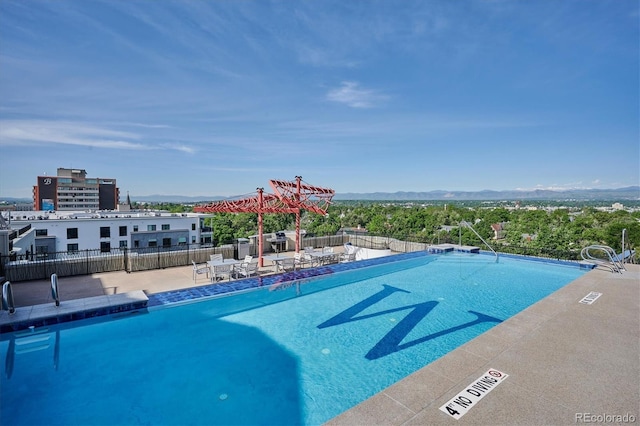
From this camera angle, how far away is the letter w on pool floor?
5.78 metres

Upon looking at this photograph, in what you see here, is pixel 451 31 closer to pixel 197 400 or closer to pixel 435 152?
pixel 197 400

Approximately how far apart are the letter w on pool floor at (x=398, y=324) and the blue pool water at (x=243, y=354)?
2 centimetres

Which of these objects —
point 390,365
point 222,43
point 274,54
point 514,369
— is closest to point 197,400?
point 390,365

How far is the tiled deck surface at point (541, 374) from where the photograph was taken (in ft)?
10.6

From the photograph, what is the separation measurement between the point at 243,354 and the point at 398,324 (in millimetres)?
3200

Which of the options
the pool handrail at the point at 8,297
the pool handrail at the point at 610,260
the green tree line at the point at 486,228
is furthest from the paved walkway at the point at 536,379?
the green tree line at the point at 486,228

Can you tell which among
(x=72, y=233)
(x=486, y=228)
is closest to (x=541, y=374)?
(x=72, y=233)

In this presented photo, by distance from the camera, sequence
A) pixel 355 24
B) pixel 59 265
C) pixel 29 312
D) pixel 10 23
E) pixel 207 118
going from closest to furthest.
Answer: pixel 29 312 < pixel 10 23 < pixel 59 265 < pixel 355 24 < pixel 207 118


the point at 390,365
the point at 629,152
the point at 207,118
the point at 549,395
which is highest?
the point at 207,118

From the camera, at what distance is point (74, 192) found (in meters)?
73.8

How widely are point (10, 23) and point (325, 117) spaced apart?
18.7 metres

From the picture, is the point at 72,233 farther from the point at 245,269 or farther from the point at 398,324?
the point at 398,324

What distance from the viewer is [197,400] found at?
167 inches

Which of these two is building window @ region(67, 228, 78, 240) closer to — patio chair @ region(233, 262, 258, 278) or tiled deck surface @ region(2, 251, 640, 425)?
patio chair @ region(233, 262, 258, 278)
